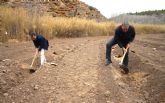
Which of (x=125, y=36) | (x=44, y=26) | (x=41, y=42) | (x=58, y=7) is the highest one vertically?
(x=58, y=7)

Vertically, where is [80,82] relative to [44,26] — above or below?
below

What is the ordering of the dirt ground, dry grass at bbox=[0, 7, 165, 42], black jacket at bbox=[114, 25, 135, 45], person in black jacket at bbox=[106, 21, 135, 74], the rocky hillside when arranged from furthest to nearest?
the rocky hillside < dry grass at bbox=[0, 7, 165, 42] < black jacket at bbox=[114, 25, 135, 45] < person in black jacket at bbox=[106, 21, 135, 74] < the dirt ground

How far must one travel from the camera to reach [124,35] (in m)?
12.2

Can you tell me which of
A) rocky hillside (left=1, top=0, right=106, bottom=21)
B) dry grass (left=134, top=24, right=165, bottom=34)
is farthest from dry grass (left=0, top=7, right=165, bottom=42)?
dry grass (left=134, top=24, right=165, bottom=34)

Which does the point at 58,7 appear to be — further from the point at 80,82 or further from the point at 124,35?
the point at 80,82

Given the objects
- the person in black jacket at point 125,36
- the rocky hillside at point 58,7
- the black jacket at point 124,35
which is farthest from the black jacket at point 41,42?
the rocky hillside at point 58,7

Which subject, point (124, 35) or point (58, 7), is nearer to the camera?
point (124, 35)

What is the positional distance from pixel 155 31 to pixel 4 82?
28885 millimetres

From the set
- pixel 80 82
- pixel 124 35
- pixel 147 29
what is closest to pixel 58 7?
pixel 147 29

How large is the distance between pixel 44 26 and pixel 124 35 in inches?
416

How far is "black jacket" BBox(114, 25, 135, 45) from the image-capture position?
12.1 meters

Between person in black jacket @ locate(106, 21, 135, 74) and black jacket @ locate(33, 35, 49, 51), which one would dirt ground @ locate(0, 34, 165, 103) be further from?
black jacket @ locate(33, 35, 49, 51)

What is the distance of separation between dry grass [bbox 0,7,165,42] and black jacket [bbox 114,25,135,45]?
8.62 m

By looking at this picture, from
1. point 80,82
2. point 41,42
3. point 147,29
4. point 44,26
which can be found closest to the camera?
point 80,82
